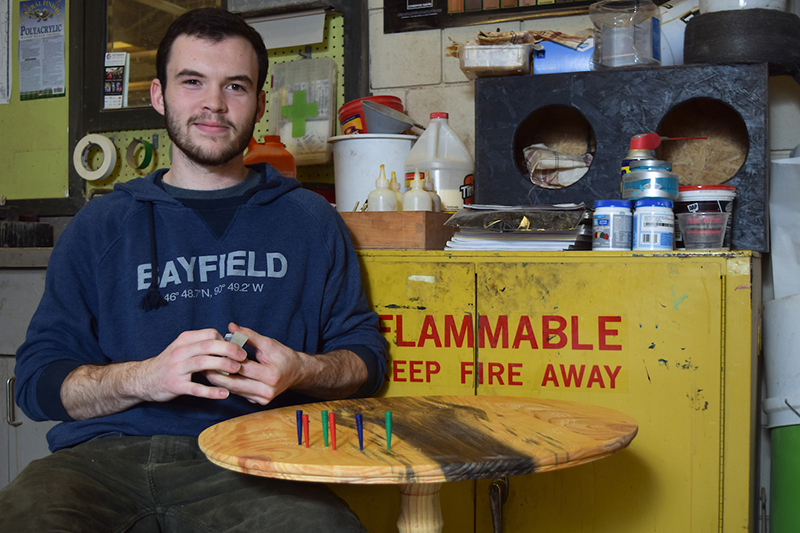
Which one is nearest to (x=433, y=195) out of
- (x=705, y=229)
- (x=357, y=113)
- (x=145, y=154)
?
(x=357, y=113)

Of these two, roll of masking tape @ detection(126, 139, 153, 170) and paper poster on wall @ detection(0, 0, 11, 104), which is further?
paper poster on wall @ detection(0, 0, 11, 104)

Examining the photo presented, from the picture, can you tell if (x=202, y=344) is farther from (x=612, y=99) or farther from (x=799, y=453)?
(x=799, y=453)

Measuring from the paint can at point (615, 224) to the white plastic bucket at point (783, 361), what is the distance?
1.47 ft

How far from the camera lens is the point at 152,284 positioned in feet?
A: 4.52

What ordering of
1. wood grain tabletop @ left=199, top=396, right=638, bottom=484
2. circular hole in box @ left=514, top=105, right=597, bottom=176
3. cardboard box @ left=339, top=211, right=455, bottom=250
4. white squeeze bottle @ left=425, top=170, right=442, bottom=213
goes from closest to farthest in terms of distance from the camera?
wood grain tabletop @ left=199, top=396, right=638, bottom=484
cardboard box @ left=339, top=211, right=455, bottom=250
white squeeze bottle @ left=425, top=170, right=442, bottom=213
circular hole in box @ left=514, top=105, right=597, bottom=176

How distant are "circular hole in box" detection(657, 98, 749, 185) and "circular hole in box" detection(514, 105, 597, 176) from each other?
22 centimetres

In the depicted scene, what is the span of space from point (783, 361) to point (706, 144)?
2.09 ft

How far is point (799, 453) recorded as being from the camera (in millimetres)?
1582

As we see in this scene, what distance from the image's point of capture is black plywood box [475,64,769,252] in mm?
1598

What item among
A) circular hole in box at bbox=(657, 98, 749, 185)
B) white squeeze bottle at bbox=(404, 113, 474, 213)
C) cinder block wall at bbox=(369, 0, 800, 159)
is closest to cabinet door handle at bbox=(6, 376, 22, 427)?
white squeeze bottle at bbox=(404, 113, 474, 213)

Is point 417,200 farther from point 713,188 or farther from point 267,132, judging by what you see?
point 267,132

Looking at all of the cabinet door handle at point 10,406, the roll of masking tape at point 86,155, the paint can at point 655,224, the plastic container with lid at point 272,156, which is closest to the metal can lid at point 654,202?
the paint can at point 655,224

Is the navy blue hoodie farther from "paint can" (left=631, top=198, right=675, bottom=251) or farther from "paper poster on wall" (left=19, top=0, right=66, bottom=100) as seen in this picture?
"paper poster on wall" (left=19, top=0, right=66, bottom=100)

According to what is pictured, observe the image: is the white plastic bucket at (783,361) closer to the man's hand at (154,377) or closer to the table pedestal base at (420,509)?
the table pedestal base at (420,509)
